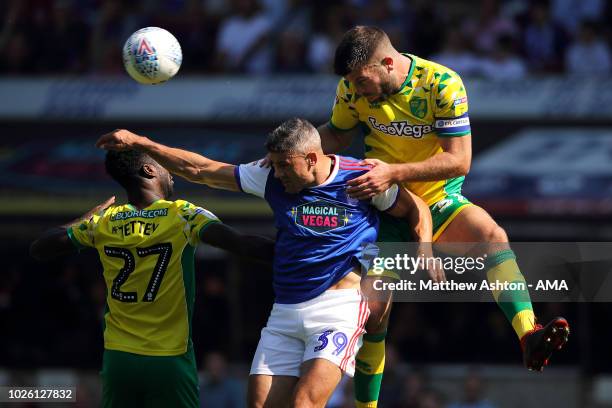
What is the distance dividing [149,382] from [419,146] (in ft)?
8.13

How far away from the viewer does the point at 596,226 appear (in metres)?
16.4

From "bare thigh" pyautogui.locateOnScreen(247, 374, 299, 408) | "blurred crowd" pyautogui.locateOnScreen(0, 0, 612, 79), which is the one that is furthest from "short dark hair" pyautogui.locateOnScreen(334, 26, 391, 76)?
"blurred crowd" pyautogui.locateOnScreen(0, 0, 612, 79)

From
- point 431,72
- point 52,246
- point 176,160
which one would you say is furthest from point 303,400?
point 431,72

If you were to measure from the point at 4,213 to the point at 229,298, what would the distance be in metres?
3.53

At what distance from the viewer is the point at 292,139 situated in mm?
7363

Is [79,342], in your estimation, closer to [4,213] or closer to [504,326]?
[4,213]

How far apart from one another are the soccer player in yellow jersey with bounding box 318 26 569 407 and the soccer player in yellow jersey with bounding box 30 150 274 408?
1.31 metres

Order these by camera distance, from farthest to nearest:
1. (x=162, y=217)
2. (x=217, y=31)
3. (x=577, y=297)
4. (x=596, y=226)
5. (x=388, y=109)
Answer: (x=217, y=31), (x=596, y=226), (x=577, y=297), (x=388, y=109), (x=162, y=217)

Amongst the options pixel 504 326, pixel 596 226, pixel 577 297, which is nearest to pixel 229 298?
pixel 504 326

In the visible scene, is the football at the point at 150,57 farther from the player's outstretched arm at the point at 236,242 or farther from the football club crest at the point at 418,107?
the football club crest at the point at 418,107

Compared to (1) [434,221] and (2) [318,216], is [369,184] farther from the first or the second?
(1) [434,221]

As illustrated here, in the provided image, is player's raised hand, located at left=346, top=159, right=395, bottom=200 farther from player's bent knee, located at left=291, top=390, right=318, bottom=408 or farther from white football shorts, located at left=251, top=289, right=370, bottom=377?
player's bent knee, located at left=291, top=390, right=318, bottom=408

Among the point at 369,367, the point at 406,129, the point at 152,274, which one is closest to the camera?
the point at 152,274

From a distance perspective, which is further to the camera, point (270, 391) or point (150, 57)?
point (150, 57)
